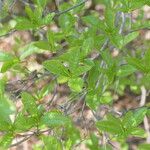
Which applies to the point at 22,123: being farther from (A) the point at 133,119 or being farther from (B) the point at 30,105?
(A) the point at 133,119

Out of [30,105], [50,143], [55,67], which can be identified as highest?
[55,67]

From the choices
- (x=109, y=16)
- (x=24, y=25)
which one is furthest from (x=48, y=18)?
(x=109, y=16)

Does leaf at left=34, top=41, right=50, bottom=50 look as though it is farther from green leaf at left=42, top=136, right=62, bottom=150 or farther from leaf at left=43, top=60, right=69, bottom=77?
green leaf at left=42, top=136, right=62, bottom=150

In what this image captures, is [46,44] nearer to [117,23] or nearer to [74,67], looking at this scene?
[74,67]

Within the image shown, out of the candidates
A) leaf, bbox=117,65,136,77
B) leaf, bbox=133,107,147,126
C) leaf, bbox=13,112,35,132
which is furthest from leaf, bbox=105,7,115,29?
leaf, bbox=13,112,35,132

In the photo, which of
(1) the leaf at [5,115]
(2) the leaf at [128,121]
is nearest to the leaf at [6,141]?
(1) the leaf at [5,115]

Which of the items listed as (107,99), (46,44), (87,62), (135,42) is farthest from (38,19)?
(135,42)

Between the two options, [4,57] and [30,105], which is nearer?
[30,105]
